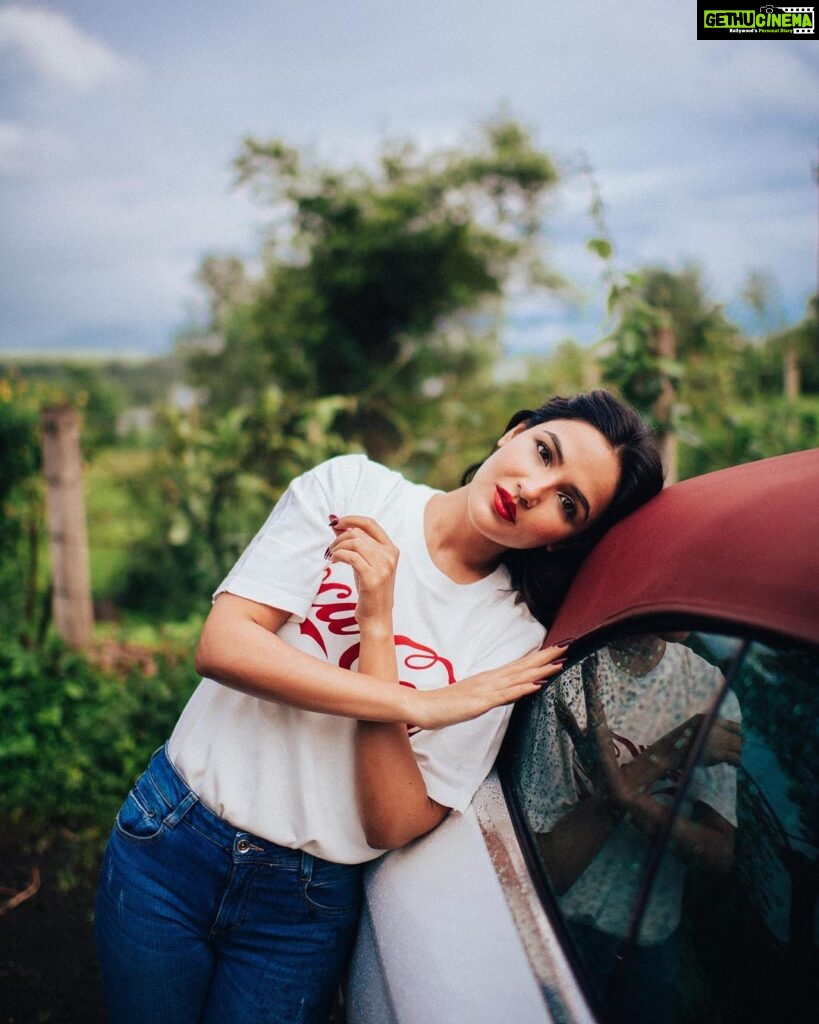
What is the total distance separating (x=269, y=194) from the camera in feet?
26.4

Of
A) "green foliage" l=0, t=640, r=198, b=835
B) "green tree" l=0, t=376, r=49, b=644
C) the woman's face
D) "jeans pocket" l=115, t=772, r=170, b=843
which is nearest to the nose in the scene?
the woman's face

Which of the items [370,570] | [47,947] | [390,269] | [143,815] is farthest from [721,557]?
[390,269]

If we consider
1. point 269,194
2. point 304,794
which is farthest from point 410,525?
point 269,194

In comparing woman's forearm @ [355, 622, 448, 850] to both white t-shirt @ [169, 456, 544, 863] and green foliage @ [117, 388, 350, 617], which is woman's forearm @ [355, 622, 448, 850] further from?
green foliage @ [117, 388, 350, 617]

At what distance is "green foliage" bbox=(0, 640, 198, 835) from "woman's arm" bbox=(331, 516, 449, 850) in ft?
8.42

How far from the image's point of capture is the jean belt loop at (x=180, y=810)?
1.49 meters

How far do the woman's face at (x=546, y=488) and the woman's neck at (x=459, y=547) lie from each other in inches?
1.8

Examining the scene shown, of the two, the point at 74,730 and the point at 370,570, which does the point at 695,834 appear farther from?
the point at 74,730

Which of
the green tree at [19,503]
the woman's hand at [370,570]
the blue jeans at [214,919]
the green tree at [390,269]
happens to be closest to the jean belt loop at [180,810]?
the blue jeans at [214,919]

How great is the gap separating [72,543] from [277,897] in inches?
149

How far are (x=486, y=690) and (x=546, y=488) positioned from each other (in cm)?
43

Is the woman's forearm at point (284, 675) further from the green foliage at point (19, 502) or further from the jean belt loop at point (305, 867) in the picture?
the green foliage at point (19, 502)

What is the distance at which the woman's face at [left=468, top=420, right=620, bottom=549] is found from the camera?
61.2 inches

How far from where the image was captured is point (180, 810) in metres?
1.50
